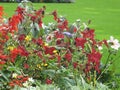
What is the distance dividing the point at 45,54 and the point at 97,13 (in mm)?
11295

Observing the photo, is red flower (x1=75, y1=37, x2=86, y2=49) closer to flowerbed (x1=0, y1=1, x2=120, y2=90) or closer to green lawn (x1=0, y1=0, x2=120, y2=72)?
flowerbed (x1=0, y1=1, x2=120, y2=90)

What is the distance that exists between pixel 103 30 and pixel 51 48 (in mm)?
7686

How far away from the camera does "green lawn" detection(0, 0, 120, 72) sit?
12.2 metres

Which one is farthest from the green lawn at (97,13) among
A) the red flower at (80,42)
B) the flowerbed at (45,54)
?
the red flower at (80,42)

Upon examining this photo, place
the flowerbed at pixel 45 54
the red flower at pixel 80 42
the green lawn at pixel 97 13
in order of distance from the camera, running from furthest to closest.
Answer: the green lawn at pixel 97 13
the red flower at pixel 80 42
the flowerbed at pixel 45 54

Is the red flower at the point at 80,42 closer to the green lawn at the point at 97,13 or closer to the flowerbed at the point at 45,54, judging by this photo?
the flowerbed at the point at 45,54

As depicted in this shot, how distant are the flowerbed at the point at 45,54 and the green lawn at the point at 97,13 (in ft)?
19.8

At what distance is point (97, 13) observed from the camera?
618 inches

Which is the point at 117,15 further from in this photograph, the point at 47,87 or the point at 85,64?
the point at 47,87

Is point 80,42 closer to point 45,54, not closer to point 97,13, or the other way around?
point 45,54

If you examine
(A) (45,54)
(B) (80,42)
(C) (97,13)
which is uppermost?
(B) (80,42)

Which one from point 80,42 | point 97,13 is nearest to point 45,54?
point 80,42

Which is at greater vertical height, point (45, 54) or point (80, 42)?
point (80, 42)

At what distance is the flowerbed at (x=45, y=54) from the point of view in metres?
4.15
